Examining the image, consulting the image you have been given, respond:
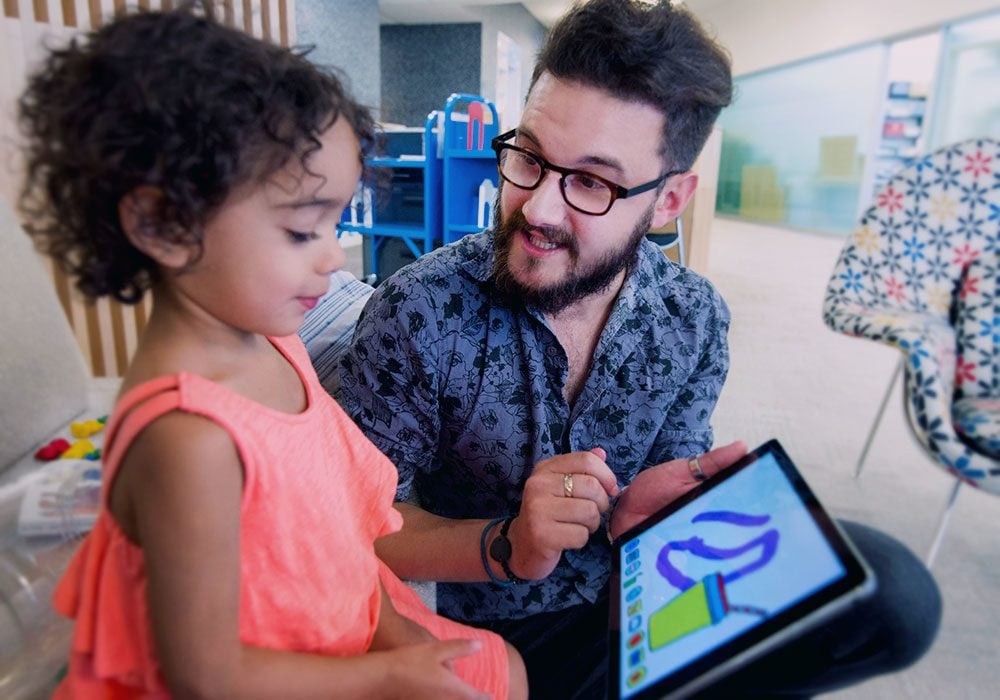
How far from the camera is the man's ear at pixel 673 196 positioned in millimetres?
1136

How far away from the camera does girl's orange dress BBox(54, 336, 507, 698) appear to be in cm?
48

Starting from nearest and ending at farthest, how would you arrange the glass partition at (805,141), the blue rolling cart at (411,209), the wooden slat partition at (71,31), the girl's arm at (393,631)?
the girl's arm at (393,631) < the wooden slat partition at (71,31) < the blue rolling cart at (411,209) < the glass partition at (805,141)

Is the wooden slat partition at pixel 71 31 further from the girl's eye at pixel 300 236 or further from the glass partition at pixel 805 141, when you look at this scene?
the glass partition at pixel 805 141

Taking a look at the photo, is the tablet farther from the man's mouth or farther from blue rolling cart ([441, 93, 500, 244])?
blue rolling cart ([441, 93, 500, 244])

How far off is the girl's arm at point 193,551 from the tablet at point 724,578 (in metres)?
0.28

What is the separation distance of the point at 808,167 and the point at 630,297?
972 centimetres

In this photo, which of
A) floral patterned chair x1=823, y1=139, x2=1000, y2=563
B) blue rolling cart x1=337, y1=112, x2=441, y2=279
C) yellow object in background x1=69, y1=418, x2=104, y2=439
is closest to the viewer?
yellow object in background x1=69, y1=418, x2=104, y2=439

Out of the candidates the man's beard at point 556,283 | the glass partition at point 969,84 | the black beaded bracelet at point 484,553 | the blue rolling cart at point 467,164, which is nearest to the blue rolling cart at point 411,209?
the blue rolling cart at point 467,164

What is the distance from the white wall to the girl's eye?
6117 millimetres

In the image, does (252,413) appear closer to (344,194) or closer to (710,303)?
(344,194)

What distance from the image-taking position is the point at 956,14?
21.1ft

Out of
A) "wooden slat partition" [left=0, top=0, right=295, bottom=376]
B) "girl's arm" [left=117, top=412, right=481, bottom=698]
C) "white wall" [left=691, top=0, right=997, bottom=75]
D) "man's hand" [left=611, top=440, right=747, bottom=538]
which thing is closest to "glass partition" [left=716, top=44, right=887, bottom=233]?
"white wall" [left=691, top=0, right=997, bottom=75]

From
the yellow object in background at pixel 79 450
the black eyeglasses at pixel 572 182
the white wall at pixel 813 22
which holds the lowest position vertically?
the yellow object in background at pixel 79 450

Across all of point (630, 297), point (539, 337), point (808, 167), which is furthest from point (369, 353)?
point (808, 167)
